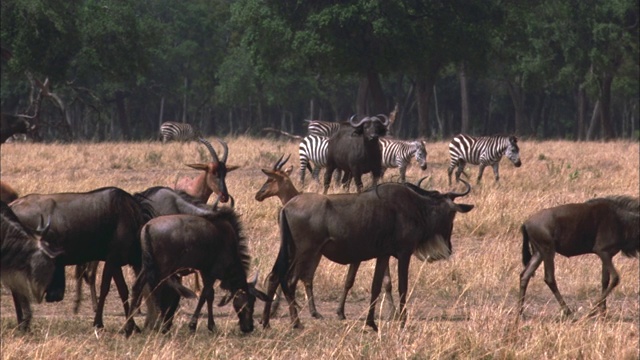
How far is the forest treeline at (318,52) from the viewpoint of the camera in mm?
36469

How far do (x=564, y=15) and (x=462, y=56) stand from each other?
10691 millimetres

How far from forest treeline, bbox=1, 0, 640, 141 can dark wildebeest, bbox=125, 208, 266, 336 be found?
20.2 m

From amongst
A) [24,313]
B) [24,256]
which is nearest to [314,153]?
[24,313]

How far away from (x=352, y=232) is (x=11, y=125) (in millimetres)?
12850

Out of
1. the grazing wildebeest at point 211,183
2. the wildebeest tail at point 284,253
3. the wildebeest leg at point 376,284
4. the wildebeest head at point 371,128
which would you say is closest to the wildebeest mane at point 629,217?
the wildebeest leg at point 376,284

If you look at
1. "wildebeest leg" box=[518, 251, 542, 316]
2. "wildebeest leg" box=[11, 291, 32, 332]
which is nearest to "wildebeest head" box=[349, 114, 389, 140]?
"wildebeest leg" box=[518, 251, 542, 316]

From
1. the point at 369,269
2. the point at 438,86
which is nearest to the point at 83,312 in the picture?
the point at 369,269

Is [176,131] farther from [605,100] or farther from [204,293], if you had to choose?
[204,293]

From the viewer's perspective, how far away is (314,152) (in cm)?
2248

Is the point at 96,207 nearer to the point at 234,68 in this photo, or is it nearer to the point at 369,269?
the point at 369,269

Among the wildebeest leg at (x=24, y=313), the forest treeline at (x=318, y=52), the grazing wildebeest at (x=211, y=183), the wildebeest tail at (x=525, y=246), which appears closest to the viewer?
the wildebeest leg at (x=24, y=313)

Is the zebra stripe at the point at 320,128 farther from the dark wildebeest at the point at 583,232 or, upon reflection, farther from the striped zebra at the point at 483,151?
the dark wildebeest at the point at 583,232

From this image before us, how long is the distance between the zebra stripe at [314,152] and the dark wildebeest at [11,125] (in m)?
5.25

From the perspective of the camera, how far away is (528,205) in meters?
16.5
